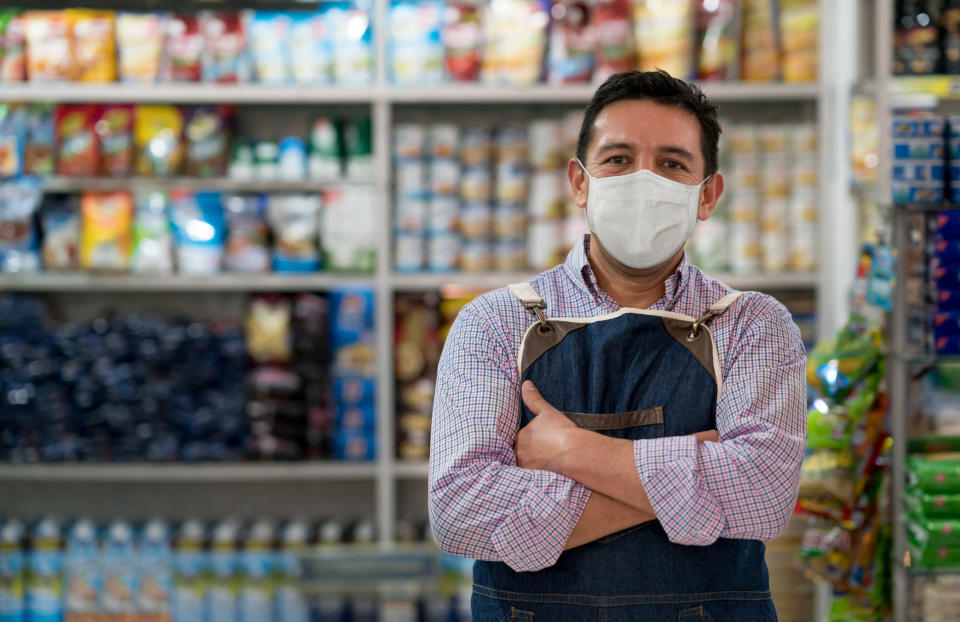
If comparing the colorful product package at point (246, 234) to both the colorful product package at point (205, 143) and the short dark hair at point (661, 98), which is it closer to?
the colorful product package at point (205, 143)

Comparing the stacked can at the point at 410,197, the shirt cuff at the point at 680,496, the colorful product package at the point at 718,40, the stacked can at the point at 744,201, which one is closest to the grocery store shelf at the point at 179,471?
the stacked can at the point at 410,197

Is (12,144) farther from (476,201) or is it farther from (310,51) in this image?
(476,201)

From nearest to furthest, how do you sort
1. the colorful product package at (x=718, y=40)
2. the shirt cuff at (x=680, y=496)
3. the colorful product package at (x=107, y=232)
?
the shirt cuff at (x=680, y=496), the colorful product package at (x=718, y=40), the colorful product package at (x=107, y=232)

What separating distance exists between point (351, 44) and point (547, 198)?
91 centimetres

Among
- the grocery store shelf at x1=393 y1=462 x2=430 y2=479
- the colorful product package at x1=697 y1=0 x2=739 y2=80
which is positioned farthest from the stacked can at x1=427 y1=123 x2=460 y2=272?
the colorful product package at x1=697 y1=0 x2=739 y2=80

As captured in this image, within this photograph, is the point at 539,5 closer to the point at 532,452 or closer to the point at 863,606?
the point at 863,606

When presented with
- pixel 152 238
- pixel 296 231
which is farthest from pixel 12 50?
pixel 296 231

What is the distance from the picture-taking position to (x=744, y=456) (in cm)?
141

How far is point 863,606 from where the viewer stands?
8.45 ft

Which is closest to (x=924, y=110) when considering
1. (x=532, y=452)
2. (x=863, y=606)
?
(x=863, y=606)

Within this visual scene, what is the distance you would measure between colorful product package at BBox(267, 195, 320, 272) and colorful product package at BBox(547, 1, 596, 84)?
3.36 feet

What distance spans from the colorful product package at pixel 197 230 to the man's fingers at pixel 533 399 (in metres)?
2.45

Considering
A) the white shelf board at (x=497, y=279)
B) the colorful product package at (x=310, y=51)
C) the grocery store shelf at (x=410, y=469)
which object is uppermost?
the colorful product package at (x=310, y=51)

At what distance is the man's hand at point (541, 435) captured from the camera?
1419 millimetres
